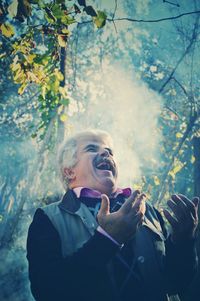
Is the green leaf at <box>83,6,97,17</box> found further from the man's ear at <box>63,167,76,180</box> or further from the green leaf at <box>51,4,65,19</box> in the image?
the man's ear at <box>63,167,76,180</box>

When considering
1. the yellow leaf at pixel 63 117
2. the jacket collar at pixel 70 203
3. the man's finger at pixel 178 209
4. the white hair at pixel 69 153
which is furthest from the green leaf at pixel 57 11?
the yellow leaf at pixel 63 117

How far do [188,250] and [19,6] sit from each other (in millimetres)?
2400

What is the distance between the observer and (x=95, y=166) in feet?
8.49

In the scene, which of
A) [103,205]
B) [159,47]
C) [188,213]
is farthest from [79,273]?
[159,47]

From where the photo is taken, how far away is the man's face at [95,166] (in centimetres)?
242

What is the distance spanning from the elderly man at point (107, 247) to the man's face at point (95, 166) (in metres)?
0.01

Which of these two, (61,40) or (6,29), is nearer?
(6,29)

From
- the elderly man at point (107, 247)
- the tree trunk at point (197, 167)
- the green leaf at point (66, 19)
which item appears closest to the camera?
the elderly man at point (107, 247)

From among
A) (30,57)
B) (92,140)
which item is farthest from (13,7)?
(92,140)

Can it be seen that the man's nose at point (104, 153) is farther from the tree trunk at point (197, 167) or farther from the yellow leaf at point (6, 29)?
the tree trunk at point (197, 167)

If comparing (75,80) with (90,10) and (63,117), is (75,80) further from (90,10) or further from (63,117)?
(90,10)

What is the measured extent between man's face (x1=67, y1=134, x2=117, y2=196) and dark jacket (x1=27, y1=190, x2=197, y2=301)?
0.33 meters

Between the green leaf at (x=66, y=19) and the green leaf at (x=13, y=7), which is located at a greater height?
the green leaf at (x=66, y=19)

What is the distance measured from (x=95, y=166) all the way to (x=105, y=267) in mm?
1086
